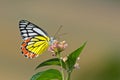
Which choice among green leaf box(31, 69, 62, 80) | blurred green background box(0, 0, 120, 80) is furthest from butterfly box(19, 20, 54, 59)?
blurred green background box(0, 0, 120, 80)

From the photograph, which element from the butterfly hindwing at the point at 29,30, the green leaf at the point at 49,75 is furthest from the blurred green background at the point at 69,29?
the green leaf at the point at 49,75

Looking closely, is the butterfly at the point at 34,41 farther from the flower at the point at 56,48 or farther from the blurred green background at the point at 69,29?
the blurred green background at the point at 69,29

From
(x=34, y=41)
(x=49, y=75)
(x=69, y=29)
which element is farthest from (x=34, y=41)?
(x=69, y=29)

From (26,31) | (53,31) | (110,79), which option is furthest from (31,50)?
(53,31)

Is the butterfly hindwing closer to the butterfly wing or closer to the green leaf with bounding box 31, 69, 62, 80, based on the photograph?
the butterfly wing

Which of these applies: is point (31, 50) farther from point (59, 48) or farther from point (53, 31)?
point (53, 31)

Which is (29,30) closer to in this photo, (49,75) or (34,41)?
(34,41)

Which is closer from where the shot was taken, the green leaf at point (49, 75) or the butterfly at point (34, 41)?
the green leaf at point (49, 75)
